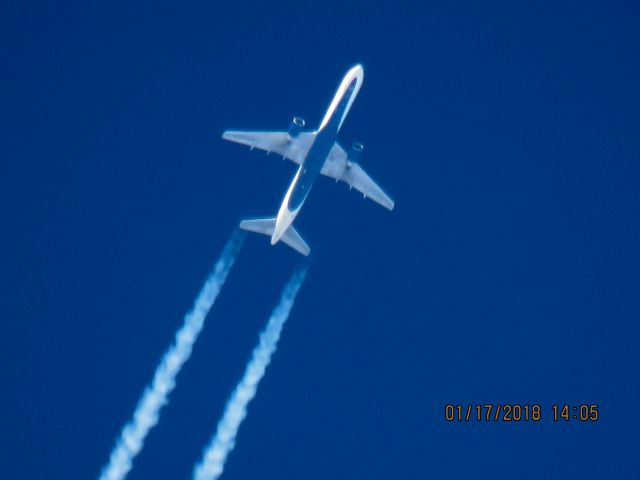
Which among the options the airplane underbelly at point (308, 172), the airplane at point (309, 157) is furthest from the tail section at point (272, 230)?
the airplane underbelly at point (308, 172)

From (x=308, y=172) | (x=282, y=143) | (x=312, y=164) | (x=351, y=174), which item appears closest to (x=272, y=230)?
(x=308, y=172)

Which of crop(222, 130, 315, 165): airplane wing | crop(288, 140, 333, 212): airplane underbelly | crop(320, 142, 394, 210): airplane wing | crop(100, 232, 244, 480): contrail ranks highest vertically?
crop(320, 142, 394, 210): airplane wing

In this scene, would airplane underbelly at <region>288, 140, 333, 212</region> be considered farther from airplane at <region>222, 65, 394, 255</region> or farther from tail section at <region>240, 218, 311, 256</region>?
tail section at <region>240, 218, 311, 256</region>

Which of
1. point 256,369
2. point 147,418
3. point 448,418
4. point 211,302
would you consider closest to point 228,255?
point 211,302

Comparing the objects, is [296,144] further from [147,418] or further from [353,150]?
[147,418]

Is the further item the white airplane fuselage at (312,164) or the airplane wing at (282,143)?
the airplane wing at (282,143)

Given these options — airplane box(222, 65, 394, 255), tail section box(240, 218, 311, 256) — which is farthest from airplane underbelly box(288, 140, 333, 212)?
tail section box(240, 218, 311, 256)

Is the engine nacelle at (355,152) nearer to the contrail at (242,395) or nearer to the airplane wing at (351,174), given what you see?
the airplane wing at (351,174)
